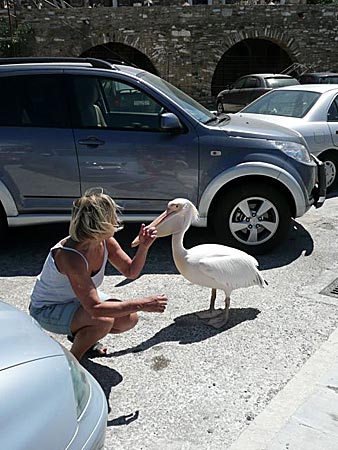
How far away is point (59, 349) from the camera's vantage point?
6.89 feet

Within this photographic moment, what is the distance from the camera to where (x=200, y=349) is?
3.55 meters

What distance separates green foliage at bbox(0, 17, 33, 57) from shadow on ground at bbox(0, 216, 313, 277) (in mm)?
16280

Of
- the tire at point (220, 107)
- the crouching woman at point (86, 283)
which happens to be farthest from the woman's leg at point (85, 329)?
the tire at point (220, 107)

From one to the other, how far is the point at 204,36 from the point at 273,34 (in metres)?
2.96

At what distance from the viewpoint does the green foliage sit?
790 inches

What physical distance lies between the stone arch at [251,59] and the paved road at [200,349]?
1858 cm

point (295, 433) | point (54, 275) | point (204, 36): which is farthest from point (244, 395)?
point (204, 36)

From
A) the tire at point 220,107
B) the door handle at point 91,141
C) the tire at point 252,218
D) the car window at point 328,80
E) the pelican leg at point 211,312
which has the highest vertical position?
the door handle at point 91,141

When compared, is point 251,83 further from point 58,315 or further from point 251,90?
point 58,315

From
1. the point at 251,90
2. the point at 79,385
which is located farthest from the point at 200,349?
the point at 251,90

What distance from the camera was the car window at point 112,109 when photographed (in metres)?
5.05

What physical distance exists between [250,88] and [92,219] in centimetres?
1427

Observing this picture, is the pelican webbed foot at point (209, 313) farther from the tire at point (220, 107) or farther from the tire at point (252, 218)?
the tire at point (220, 107)

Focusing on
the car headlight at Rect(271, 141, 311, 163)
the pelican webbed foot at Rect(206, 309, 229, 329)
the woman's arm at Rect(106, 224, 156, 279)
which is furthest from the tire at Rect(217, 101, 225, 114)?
the woman's arm at Rect(106, 224, 156, 279)
